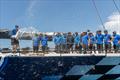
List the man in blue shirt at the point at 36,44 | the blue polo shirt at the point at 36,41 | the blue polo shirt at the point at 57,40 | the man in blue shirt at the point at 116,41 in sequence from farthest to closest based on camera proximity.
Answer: the man in blue shirt at the point at 116,41 < the blue polo shirt at the point at 57,40 < the blue polo shirt at the point at 36,41 < the man in blue shirt at the point at 36,44

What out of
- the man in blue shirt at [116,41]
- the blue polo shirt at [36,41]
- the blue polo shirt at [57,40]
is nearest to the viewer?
the blue polo shirt at [36,41]

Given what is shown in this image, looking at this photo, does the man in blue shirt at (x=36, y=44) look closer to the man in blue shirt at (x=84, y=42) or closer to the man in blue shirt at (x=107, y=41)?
the man in blue shirt at (x=84, y=42)

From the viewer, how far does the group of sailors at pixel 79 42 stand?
20.9 metres

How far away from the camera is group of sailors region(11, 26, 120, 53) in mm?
20875

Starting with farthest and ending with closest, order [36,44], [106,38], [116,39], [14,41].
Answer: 1. [116,39]
2. [106,38]
3. [14,41]
4. [36,44]

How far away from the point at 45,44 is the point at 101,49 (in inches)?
108

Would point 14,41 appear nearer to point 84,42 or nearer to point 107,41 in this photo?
point 84,42

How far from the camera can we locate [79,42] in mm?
20984

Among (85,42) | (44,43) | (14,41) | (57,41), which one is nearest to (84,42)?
(85,42)

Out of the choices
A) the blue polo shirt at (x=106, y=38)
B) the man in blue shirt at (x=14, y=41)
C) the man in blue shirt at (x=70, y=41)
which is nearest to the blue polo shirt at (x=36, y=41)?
the man in blue shirt at (x=14, y=41)

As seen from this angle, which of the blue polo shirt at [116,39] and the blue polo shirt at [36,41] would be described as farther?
the blue polo shirt at [116,39]

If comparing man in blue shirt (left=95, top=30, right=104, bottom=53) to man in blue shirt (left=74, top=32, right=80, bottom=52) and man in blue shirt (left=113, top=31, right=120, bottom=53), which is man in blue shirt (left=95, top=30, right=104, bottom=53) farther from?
man in blue shirt (left=74, top=32, right=80, bottom=52)

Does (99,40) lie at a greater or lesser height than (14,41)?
lesser

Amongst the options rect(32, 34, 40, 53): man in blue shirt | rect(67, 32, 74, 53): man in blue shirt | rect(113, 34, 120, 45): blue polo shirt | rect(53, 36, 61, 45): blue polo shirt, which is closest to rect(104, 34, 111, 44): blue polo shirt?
rect(113, 34, 120, 45): blue polo shirt
